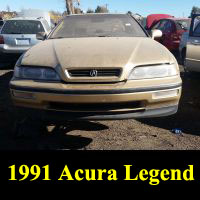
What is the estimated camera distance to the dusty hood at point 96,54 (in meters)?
3.25

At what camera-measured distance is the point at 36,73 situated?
3350mm

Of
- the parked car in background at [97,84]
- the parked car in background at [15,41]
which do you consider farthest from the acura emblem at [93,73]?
the parked car in background at [15,41]

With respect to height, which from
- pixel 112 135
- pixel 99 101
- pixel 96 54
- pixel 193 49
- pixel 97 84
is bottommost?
pixel 112 135

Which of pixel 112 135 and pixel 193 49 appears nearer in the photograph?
pixel 112 135

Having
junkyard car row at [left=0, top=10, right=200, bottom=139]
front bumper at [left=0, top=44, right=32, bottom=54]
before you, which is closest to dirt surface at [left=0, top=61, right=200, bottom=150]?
junkyard car row at [left=0, top=10, right=200, bottom=139]

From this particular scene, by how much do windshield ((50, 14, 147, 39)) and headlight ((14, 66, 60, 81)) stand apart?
1.35 meters

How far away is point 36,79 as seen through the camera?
3330mm

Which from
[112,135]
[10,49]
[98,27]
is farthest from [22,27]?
[112,135]

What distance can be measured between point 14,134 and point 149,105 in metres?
1.71

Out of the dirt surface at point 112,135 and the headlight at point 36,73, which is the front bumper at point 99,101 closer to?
the headlight at point 36,73

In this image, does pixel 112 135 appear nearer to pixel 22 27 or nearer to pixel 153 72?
pixel 153 72

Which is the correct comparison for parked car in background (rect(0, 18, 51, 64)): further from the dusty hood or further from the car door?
the dusty hood

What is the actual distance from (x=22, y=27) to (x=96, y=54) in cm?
680

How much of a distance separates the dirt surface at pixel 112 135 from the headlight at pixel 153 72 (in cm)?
83
